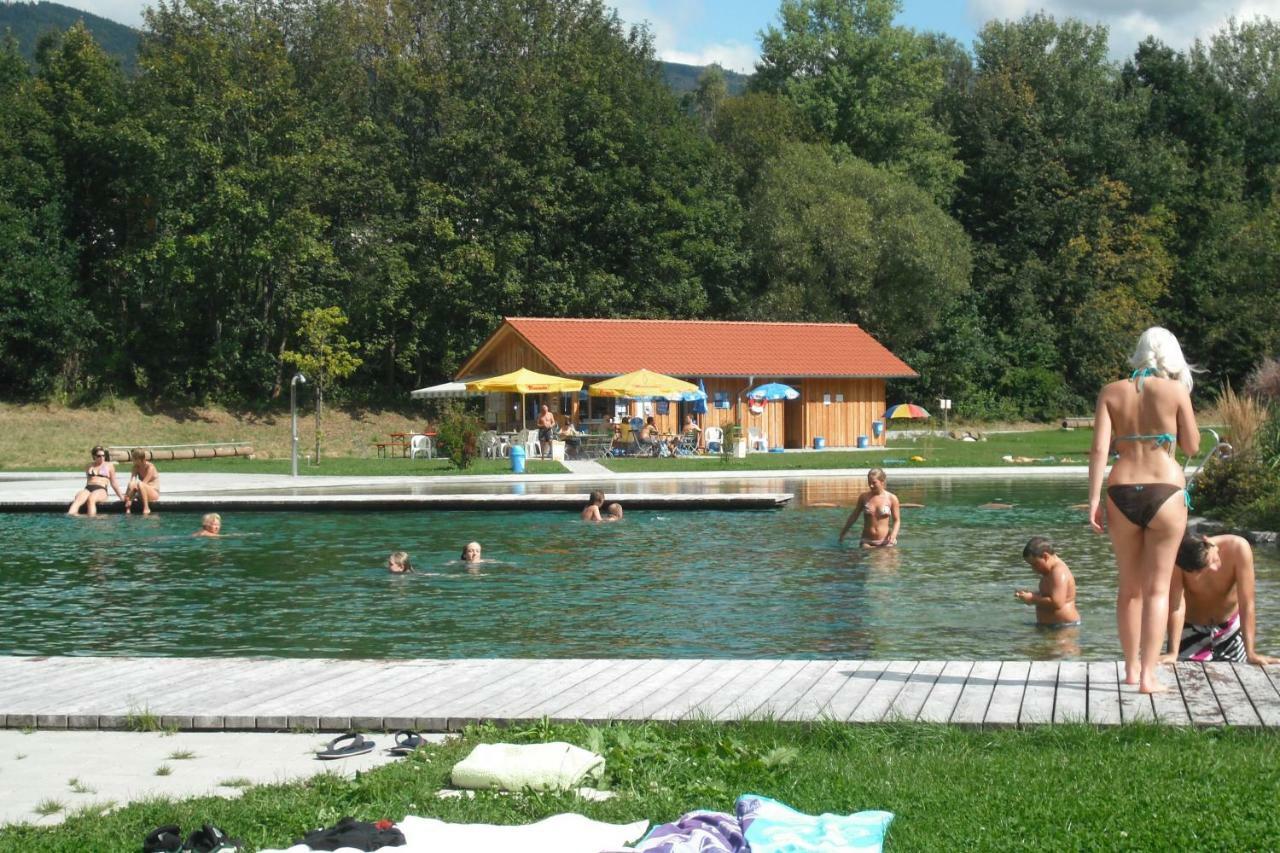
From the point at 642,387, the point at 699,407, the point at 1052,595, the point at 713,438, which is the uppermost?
the point at 642,387

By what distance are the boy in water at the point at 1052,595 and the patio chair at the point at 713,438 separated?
1089 inches

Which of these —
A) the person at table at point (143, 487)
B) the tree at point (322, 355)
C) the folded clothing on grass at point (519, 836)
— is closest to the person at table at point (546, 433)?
the tree at point (322, 355)

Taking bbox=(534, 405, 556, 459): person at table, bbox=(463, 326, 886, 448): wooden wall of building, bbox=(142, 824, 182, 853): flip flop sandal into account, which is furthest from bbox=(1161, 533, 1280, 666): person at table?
bbox=(463, 326, 886, 448): wooden wall of building

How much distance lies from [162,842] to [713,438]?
3610 centimetres

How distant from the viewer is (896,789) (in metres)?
5.42

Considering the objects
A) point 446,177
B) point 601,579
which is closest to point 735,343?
point 446,177

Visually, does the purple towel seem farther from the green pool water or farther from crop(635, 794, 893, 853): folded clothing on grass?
the green pool water

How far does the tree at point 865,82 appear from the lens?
6044 centimetres

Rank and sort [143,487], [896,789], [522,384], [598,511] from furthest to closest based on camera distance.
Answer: [522,384] → [143,487] → [598,511] → [896,789]

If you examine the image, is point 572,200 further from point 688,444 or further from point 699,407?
point 688,444

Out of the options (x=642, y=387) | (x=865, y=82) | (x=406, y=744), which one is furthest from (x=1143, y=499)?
(x=865, y=82)

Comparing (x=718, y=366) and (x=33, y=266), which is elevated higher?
(x=33, y=266)

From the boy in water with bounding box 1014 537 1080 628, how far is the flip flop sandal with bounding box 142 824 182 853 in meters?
8.60

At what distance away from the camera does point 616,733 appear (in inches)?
245
